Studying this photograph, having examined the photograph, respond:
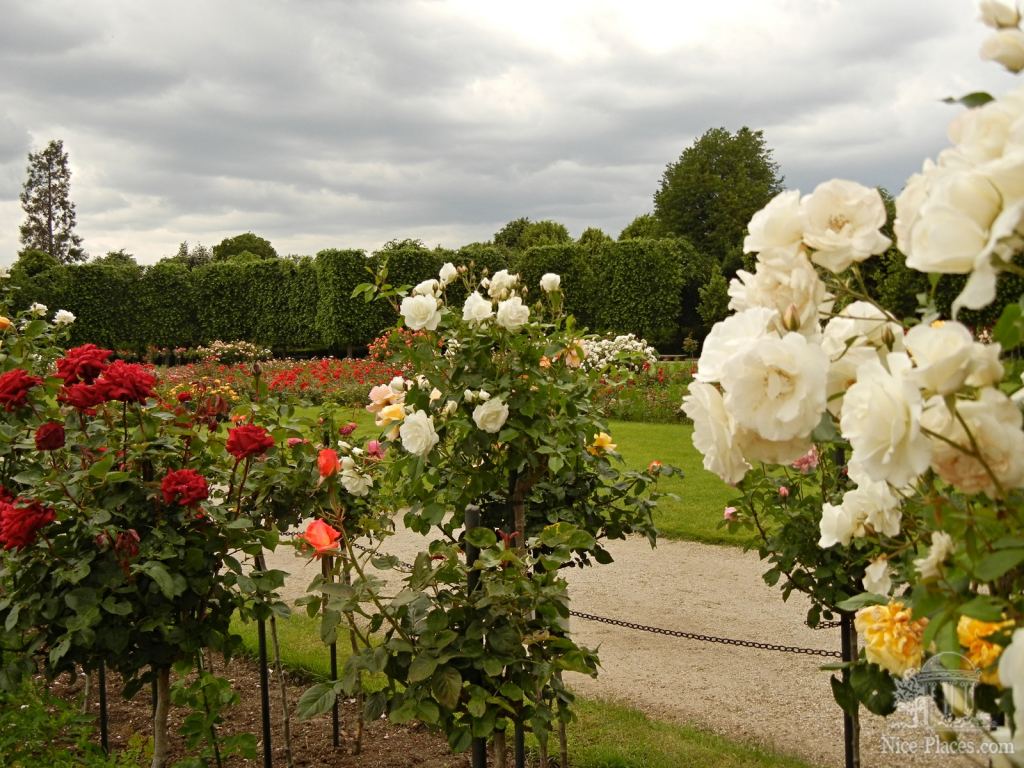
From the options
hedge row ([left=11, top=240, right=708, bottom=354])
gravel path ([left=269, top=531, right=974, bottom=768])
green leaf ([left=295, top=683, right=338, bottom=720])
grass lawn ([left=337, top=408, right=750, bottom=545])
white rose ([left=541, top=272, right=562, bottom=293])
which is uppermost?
hedge row ([left=11, top=240, right=708, bottom=354])

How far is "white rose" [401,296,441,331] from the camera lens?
8.95 ft

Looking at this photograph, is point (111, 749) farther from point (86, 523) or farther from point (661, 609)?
point (661, 609)

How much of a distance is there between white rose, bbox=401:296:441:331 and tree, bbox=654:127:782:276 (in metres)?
33.7

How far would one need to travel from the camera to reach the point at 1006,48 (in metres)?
0.90

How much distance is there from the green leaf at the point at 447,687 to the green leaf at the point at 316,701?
288 millimetres

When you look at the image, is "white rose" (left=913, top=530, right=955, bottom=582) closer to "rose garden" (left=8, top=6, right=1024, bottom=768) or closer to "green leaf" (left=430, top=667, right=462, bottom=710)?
"rose garden" (left=8, top=6, right=1024, bottom=768)

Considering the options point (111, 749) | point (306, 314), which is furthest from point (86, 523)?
point (306, 314)

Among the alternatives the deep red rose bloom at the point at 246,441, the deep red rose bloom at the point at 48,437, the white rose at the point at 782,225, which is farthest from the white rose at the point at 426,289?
the white rose at the point at 782,225

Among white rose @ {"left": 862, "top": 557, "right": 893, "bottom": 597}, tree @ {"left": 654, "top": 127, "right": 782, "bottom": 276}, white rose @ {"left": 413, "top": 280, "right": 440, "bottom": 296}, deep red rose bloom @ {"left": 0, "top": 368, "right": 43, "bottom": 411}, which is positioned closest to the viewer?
white rose @ {"left": 862, "top": 557, "right": 893, "bottom": 597}

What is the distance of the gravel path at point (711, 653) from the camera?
3.82 metres

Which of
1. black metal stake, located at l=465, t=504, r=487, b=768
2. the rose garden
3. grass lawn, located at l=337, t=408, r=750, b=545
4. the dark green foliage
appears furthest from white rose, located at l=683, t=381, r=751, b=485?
the dark green foliage

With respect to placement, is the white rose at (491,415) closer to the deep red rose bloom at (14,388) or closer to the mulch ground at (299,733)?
the deep red rose bloom at (14,388)

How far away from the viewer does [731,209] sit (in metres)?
35.8

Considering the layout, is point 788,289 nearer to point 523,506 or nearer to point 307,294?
point 523,506
